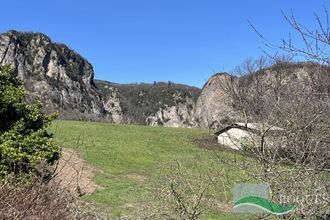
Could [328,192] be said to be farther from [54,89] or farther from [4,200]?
[54,89]

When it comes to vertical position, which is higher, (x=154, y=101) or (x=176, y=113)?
(x=154, y=101)

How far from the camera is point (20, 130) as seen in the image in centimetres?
1249

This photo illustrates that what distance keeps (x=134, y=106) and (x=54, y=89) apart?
25.1 m

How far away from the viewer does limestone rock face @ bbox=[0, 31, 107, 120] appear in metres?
133

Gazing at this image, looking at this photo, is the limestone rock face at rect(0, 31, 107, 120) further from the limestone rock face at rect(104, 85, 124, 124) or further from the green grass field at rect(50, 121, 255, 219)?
the green grass field at rect(50, 121, 255, 219)

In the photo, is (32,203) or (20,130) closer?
(32,203)

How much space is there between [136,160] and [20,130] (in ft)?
50.9

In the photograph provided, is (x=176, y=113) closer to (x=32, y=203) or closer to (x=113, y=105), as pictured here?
(x=113, y=105)

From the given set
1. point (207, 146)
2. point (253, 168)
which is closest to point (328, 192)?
point (253, 168)

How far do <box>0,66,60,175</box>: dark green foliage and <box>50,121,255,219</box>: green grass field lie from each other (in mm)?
2093

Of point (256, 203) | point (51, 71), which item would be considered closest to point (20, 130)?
point (256, 203)

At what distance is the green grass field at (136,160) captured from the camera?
56.9ft

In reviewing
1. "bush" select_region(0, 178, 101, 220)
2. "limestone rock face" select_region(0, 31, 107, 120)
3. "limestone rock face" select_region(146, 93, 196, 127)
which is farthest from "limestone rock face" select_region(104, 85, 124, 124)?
"bush" select_region(0, 178, 101, 220)

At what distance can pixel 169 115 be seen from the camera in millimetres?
146750
